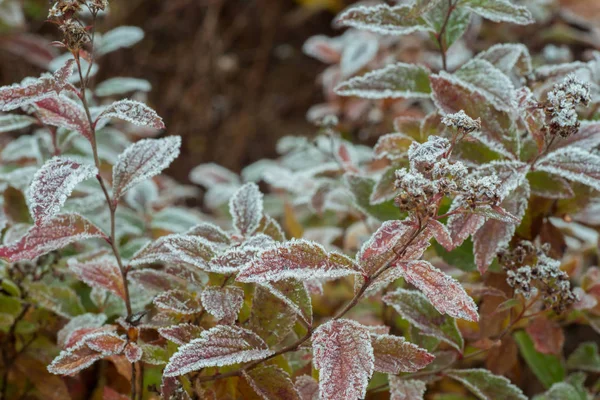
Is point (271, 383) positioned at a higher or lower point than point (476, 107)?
lower

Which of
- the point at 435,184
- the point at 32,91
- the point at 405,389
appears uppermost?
the point at 32,91

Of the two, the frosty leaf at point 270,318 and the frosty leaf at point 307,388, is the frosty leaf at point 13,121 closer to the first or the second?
the frosty leaf at point 270,318

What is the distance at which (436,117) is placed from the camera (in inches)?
40.9

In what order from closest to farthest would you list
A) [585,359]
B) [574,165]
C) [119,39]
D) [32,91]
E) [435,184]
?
1. [435,184]
2. [32,91]
3. [574,165]
4. [585,359]
5. [119,39]

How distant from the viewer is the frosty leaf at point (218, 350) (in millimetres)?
704

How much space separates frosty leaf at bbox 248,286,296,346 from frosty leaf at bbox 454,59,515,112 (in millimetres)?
432

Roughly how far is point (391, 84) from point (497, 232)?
303mm

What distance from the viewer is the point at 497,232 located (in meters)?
0.89

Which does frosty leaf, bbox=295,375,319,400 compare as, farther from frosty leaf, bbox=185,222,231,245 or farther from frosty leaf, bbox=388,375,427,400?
frosty leaf, bbox=185,222,231,245

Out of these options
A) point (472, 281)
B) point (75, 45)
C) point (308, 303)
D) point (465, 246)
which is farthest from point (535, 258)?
point (75, 45)

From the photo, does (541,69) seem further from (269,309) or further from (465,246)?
(269,309)

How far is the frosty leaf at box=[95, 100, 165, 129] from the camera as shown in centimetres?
78

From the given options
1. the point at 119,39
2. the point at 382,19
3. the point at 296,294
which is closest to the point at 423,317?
the point at 296,294

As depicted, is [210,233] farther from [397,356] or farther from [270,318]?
[397,356]
